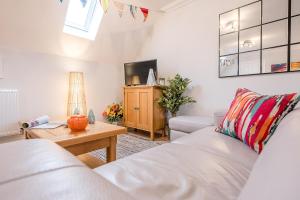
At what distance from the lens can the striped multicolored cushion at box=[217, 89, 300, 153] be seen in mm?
947

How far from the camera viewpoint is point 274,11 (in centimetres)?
205

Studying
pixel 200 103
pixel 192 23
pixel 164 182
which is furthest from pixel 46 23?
pixel 164 182

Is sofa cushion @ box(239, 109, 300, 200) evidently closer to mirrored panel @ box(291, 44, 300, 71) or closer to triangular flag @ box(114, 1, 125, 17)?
mirrored panel @ box(291, 44, 300, 71)

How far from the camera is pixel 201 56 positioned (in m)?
2.82

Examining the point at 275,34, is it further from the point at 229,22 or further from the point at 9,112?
the point at 9,112

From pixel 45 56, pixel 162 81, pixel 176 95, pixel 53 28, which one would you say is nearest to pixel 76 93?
pixel 45 56

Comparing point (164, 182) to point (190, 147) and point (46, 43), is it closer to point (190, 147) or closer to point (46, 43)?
point (190, 147)

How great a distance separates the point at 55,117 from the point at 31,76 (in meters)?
0.77

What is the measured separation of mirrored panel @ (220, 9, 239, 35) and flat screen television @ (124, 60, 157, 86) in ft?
3.95

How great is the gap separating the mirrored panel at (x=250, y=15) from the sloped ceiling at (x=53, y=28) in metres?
1.32

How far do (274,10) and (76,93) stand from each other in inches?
125

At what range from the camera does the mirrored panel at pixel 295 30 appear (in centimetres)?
189

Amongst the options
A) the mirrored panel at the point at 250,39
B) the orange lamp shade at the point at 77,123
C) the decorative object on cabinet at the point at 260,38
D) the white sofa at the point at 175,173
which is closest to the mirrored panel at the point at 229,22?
the decorative object on cabinet at the point at 260,38

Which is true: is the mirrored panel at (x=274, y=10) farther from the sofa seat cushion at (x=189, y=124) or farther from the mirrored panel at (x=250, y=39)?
the sofa seat cushion at (x=189, y=124)
